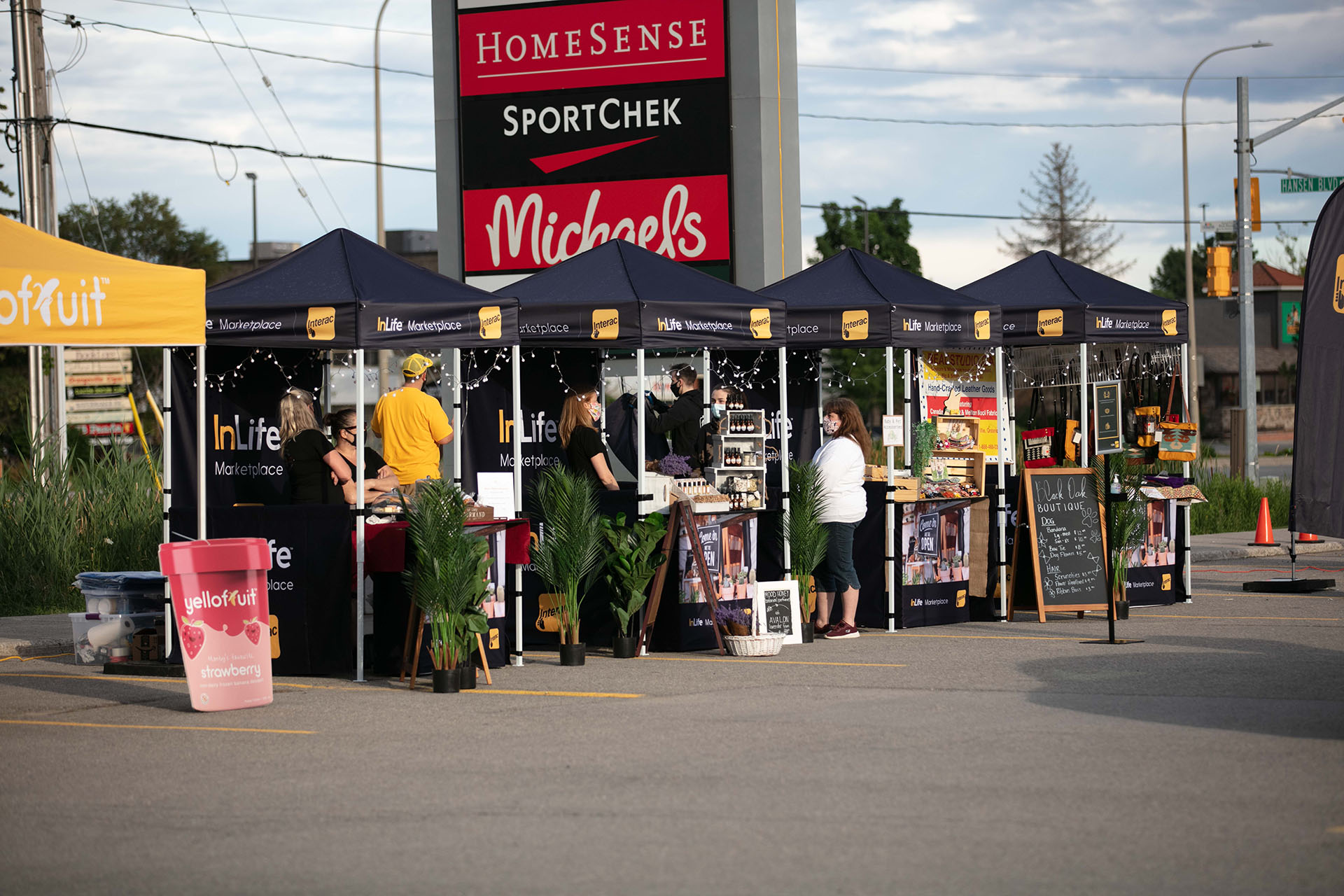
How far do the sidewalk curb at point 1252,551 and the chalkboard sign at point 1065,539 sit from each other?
717 cm

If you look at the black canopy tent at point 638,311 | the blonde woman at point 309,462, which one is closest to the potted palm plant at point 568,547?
the black canopy tent at point 638,311

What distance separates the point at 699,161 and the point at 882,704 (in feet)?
33.4

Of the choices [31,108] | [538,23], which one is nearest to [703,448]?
[538,23]

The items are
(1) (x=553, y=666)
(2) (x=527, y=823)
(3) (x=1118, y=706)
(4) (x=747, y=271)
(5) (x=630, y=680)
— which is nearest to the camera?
(2) (x=527, y=823)

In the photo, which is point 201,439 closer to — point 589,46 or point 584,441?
point 584,441

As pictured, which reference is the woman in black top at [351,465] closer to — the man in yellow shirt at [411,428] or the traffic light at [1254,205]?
the man in yellow shirt at [411,428]

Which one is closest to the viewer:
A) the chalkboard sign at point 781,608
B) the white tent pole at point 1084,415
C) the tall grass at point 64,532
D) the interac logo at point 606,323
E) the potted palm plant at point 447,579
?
the potted palm plant at point 447,579

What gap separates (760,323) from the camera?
12.7 m

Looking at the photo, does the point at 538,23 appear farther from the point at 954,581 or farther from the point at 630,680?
the point at 630,680

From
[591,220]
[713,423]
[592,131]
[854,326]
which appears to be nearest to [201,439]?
[713,423]

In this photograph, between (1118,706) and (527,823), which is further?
(1118,706)

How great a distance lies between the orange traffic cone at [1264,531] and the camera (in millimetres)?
21969

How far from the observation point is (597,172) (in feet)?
60.5

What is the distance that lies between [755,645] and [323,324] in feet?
13.4
